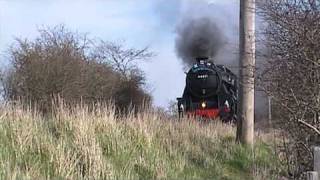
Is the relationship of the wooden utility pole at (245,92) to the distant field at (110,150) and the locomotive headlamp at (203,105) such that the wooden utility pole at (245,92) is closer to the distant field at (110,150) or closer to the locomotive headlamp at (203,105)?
the distant field at (110,150)

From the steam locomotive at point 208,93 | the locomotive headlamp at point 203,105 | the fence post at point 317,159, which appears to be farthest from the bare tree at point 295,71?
the locomotive headlamp at point 203,105

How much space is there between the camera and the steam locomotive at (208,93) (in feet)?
91.2

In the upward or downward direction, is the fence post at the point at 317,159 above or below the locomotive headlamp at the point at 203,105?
above

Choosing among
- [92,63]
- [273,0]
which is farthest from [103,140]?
[92,63]

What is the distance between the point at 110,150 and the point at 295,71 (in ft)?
13.2

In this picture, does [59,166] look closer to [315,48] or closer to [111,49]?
[315,48]

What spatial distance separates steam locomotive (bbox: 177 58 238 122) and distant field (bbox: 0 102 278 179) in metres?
9.82

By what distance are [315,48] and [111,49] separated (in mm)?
30729

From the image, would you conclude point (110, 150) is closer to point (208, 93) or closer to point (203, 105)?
point (203, 105)

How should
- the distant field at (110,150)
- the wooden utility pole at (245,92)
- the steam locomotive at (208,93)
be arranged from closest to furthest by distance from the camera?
the distant field at (110,150) → the wooden utility pole at (245,92) → the steam locomotive at (208,93)

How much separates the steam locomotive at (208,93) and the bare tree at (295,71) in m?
15.3

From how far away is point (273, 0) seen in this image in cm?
1124

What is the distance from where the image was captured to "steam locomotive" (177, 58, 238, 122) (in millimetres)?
27806

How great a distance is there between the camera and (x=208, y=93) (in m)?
28.5
